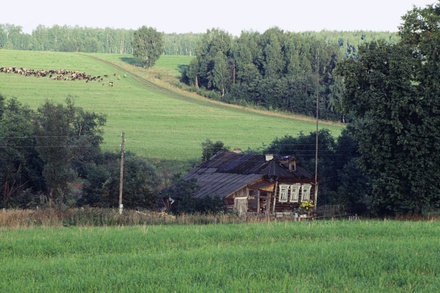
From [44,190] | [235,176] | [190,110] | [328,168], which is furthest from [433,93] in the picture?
[190,110]

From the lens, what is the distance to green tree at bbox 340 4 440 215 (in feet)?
137

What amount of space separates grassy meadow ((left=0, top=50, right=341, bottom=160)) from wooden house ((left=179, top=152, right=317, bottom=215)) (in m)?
16.8

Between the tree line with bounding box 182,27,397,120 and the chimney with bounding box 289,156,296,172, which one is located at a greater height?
the tree line with bounding box 182,27,397,120

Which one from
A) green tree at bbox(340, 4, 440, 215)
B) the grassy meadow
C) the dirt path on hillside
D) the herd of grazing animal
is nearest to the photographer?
green tree at bbox(340, 4, 440, 215)

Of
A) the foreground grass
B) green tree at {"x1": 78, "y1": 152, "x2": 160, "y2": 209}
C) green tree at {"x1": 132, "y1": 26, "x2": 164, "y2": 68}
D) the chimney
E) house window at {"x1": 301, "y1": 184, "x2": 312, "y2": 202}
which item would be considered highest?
green tree at {"x1": 132, "y1": 26, "x2": 164, "y2": 68}

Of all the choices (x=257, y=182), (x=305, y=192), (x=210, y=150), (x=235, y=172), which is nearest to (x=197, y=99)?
(x=210, y=150)

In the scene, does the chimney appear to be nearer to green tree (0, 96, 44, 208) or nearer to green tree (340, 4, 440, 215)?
green tree (340, 4, 440, 215)

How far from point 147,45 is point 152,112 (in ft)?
183

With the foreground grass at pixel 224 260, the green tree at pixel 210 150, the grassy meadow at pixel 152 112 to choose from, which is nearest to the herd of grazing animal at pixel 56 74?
the grassy meadow at pixel 152 112

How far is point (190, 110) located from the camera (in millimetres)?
115438

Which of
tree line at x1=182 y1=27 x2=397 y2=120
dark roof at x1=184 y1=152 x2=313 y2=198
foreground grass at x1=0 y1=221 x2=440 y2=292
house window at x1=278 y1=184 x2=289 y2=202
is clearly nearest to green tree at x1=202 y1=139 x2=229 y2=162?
dark roof at x1=184 y1=152 x2=313 y2=198

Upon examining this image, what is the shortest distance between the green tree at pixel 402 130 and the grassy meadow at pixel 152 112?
36.6 m

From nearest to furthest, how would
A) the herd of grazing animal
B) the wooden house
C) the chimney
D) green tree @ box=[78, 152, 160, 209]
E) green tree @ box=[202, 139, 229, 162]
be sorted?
green tree @ box=[78, 152, 160, 209], the wooden house, the chimney, green tree @ box=[202, 139, 229, 162], the herd of grazing animal

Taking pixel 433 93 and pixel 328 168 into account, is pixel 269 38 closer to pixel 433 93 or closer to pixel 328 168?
pixel 328 168
